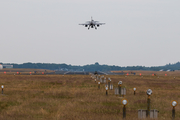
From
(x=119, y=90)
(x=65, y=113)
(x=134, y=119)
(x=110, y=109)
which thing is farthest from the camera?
(x=119, y=90)

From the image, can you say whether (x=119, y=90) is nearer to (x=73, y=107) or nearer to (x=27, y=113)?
(x=73, y=107)

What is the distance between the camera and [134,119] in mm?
15250

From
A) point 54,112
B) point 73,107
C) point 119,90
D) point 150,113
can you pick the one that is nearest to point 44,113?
point 54,112

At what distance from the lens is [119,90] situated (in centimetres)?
2909

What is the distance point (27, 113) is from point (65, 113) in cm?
262

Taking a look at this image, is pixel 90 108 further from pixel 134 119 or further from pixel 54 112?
pixel 134 119

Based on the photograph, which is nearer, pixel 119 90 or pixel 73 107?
pixel 73 107

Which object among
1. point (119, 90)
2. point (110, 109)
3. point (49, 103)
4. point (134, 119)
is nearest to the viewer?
point (134, 119)

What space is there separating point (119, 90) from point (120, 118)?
13.4 metres

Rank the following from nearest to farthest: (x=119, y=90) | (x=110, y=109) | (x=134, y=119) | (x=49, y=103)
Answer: (x=134, y=119) → (x=110, y=109) → (x=49, y=103) → (x=119, y=90)

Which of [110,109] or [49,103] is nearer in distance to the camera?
[110,109]

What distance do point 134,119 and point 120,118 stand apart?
0.93 meters

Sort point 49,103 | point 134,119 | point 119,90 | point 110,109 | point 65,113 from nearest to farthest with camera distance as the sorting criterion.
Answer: point 134,119 → point 65,113 → point 110,109 → point 49,103 → point 119,90

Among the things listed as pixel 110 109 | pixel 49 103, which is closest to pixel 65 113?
pixel 110 109
